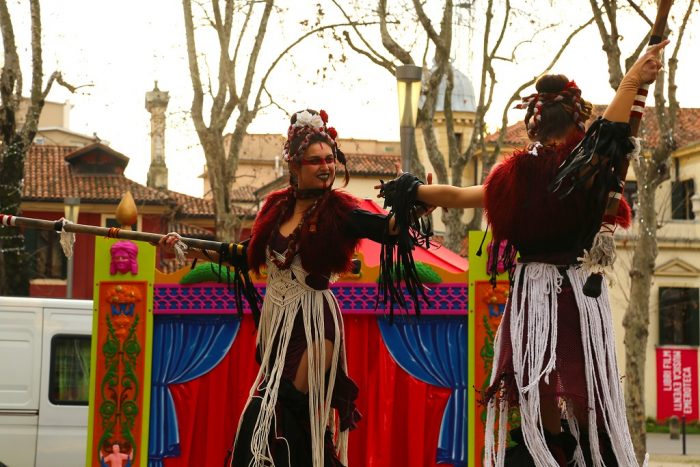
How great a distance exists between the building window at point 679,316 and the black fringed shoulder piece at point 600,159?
29.1 meters

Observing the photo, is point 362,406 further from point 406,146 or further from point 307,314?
point 406,146

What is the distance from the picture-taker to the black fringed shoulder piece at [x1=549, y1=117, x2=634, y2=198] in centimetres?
436

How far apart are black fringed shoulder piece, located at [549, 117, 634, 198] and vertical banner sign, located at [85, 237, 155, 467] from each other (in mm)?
4142

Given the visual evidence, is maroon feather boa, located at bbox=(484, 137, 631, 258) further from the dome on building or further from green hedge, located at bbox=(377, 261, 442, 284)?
the dome on building

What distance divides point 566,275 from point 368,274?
11.2 ft

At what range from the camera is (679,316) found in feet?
108

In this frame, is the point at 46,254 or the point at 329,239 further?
the point at 46,254

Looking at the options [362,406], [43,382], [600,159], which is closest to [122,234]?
[362,406]

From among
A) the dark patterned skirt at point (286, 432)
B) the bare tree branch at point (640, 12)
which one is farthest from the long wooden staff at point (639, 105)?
the bare tree branch at point (640, 12)

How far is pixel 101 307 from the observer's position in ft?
26.3

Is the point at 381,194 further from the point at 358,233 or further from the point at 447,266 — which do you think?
the point at 447,266

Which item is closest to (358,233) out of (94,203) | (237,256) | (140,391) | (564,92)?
(237,256)

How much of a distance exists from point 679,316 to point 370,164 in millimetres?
14210

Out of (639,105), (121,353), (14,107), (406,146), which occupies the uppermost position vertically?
(14,107)
